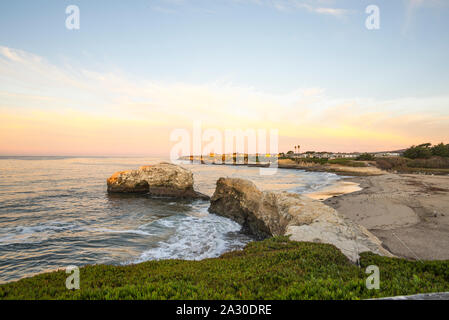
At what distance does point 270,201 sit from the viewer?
52.4 ft

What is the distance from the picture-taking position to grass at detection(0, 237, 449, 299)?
473 centimetres

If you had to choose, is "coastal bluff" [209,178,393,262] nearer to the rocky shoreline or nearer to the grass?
the rocky shoreline

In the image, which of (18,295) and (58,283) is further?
(58,283)

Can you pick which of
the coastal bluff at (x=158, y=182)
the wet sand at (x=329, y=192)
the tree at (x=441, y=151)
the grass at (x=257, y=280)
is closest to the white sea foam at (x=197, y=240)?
the grass at (x=257, y=280)

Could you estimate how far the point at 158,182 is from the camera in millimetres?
Answer: 30547

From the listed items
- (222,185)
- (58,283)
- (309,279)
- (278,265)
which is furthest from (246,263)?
(222,185)

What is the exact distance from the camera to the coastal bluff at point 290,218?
390 inches

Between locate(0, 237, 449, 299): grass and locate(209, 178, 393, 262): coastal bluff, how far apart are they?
1643 mm

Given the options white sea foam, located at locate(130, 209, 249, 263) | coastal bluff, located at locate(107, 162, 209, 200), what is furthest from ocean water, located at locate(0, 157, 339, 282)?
coastal bluff, located at locate(107, 162, 209, 200)

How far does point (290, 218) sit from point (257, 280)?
816 centimetres

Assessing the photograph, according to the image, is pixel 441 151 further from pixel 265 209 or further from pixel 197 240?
pixel 197 240

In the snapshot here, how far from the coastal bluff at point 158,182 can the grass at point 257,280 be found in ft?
72.2
